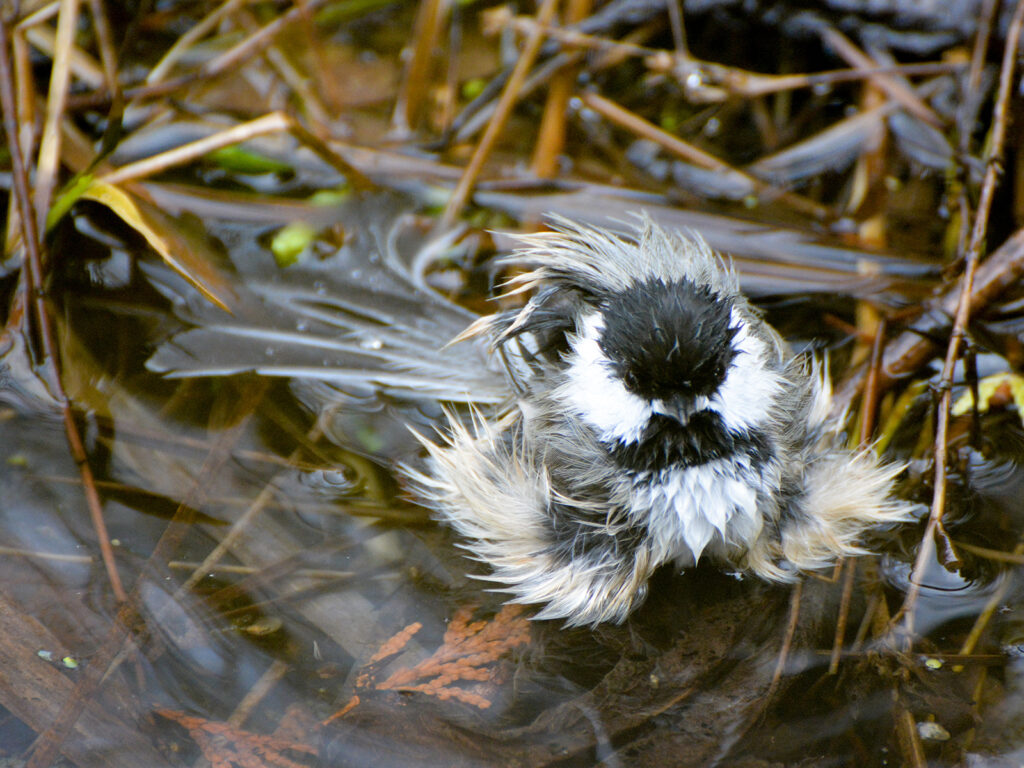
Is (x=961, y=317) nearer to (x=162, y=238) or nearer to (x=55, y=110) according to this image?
(x=162, y=238)

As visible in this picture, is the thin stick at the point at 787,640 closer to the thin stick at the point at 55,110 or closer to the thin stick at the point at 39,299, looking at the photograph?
the thin stick at the point at 39,299

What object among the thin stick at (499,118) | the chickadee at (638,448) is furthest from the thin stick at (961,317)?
the thin stick at (499,118)

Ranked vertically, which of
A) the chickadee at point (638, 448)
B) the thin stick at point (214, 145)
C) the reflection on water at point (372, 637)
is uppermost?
the thin stick at point (214, 145)

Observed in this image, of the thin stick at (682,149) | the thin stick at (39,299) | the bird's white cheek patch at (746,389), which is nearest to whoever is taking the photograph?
the bird's white cheek patch at (746,389)

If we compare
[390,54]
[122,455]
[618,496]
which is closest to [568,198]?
[390,54]

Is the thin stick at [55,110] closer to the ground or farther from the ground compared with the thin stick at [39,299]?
farther from the ground

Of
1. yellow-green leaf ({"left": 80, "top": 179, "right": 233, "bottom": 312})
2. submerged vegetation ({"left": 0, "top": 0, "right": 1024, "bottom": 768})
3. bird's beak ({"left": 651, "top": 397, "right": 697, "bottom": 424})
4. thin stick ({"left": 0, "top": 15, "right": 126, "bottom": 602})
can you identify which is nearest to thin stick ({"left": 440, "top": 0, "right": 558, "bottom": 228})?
submerged vegetation ({"left": 0, "top": 0, "right": 1024, "bottom": 768})
